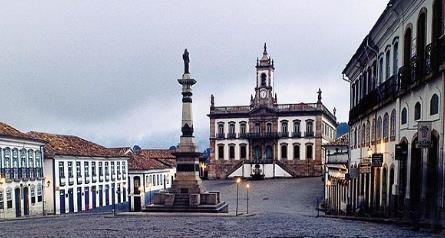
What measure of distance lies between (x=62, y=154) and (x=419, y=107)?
94.8 ft

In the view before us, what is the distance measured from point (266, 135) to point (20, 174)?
34469 mm

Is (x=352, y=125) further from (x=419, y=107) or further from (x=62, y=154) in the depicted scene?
(x=62, y=154)

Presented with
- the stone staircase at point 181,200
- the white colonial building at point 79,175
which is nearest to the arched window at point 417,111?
the stone staircase at point 181,200

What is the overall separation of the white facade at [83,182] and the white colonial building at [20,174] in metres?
1.10

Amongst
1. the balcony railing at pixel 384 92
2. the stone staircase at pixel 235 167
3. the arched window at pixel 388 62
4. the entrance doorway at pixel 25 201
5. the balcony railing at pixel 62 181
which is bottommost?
the stone staircase at pixel 235 167

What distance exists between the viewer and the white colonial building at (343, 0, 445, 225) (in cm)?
1205

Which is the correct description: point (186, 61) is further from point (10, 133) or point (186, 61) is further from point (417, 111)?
point (10, 133)

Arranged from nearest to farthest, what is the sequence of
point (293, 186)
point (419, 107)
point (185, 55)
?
point (419, 107), point (185, 55), point (293, 186)

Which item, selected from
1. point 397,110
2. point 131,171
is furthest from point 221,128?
point 397,110

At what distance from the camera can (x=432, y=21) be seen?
12.7 m

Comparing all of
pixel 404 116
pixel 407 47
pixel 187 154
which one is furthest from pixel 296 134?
pixel 407 47

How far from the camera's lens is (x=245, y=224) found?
1408 cm

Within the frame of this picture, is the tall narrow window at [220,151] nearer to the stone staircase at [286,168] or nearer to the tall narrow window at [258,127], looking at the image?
the tall narrow window at [258,127]

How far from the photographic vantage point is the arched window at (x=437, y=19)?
12331mm
